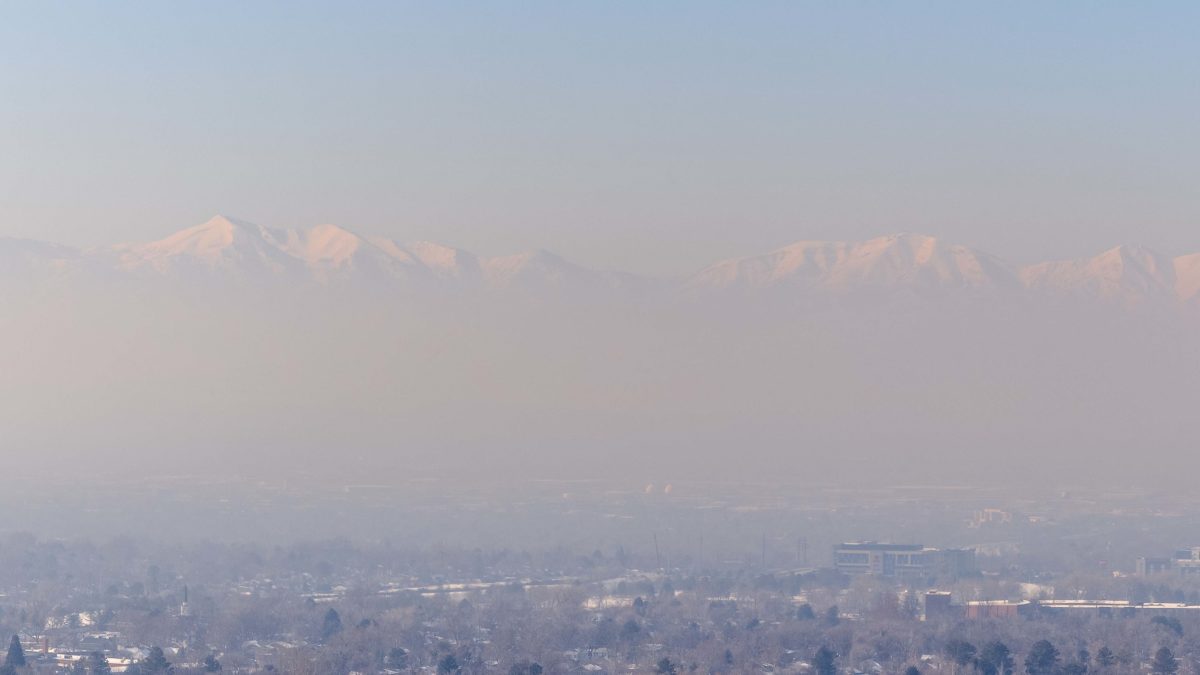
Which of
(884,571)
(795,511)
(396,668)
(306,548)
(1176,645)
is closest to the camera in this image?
(396,668)

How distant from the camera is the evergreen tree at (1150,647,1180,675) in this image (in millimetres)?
62469

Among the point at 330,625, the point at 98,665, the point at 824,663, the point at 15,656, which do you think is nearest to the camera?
the point at 98,665

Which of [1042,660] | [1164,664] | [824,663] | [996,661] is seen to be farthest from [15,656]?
[1164,664]

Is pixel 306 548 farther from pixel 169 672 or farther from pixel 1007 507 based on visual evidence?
pixel 169 672

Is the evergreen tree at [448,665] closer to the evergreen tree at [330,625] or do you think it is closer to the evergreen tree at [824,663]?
the evergreen tree at [330,625]

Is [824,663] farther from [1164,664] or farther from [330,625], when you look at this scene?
Result: [330,625]

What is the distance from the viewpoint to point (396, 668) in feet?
212

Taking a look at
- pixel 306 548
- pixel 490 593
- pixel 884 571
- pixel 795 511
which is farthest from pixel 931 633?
pixel 795 511

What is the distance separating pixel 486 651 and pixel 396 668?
3.25 metres

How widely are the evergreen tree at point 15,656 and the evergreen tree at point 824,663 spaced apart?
2055 cm

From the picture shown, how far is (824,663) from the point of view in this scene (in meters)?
64.4

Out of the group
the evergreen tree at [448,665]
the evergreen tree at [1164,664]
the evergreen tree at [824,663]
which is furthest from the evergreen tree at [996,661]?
the evergreen tree at [448,665]

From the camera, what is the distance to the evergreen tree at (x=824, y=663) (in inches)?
2515

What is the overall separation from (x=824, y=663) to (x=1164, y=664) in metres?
8.82
